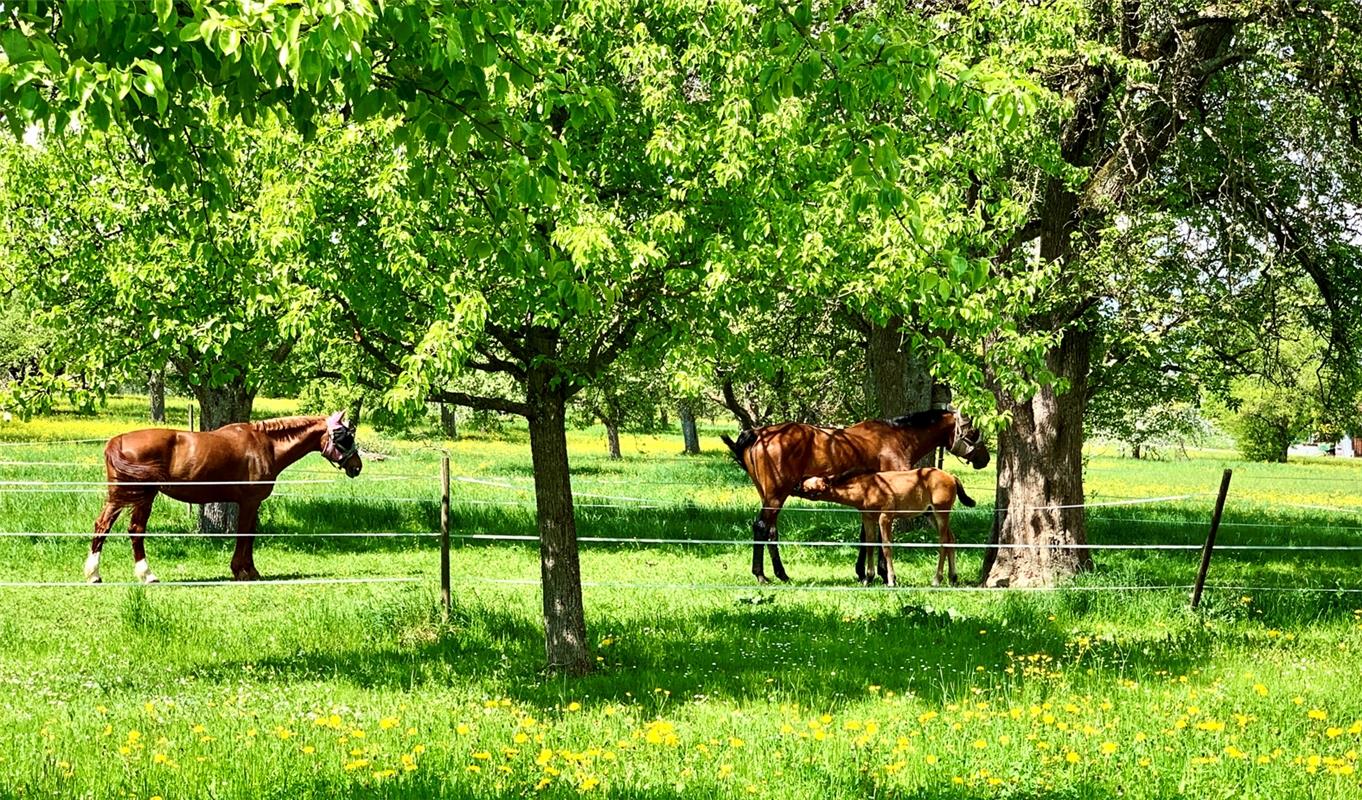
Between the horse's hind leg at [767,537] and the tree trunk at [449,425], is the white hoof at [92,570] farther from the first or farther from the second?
the tree trunk at [449,425]

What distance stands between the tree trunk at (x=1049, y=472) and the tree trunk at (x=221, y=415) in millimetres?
12238

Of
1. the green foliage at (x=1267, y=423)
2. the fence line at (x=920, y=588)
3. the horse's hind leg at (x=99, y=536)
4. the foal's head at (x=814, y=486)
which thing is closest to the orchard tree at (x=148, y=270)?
the horse's hind leg at (x=99, y=536)

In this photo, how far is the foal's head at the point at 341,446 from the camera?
1548 cm

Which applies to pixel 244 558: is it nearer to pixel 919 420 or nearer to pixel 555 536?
pixel 555 536

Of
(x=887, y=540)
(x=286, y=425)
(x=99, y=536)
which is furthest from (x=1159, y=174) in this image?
(x=99, y=536)

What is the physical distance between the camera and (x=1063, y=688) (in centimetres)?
855

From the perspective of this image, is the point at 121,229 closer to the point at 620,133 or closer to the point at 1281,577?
the point at 620,133

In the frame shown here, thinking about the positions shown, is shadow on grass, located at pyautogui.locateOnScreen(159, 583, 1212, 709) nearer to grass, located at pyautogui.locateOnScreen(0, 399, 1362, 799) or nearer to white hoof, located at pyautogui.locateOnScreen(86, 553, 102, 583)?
grass, located at pyautogui.locateOnScreen(0, 399, 1362, 799)

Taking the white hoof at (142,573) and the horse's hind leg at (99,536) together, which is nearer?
the horse's hind leg at (99,536)

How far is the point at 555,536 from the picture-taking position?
980 centimetres

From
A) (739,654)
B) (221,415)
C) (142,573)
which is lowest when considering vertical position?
(739,654)

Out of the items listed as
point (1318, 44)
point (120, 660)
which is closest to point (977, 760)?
point (120, 660)

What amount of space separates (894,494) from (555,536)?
634cm

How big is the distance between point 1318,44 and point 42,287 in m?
A: 16.3
